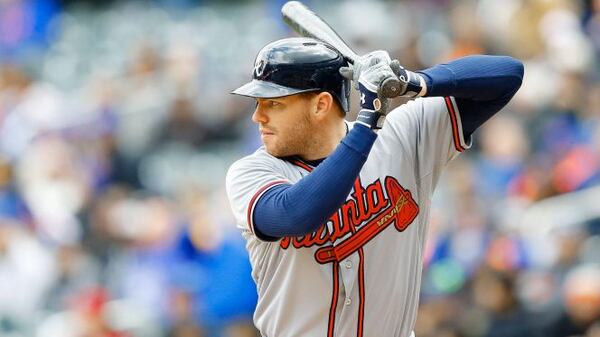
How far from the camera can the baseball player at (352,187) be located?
122 inches

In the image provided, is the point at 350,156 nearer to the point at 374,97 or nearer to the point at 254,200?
the point at 374,97

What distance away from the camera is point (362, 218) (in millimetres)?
3170

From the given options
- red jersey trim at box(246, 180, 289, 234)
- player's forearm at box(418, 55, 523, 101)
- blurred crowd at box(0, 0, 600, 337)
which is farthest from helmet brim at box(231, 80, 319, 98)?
blurred crowd at box(0, 0, 600, 337)

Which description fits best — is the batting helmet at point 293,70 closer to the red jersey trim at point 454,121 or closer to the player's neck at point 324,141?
the player's neck at point 324,141

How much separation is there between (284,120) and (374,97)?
39cm

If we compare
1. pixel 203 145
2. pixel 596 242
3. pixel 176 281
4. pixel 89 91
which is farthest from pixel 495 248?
pixel 89 91

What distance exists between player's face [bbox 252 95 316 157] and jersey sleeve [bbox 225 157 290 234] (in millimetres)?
67

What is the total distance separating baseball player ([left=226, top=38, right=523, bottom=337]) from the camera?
3.11m

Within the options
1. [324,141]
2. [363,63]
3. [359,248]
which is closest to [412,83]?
[363,63]

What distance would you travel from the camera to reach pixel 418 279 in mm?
3271

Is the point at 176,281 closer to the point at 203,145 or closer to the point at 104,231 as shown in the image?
the point at 104,231

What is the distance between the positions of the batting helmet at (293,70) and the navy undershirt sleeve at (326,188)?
0.32 m

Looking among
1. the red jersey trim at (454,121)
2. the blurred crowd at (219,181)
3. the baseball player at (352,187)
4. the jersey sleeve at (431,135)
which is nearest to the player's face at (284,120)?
the baseball player at (352,187)

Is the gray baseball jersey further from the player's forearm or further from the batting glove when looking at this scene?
the batting glove
